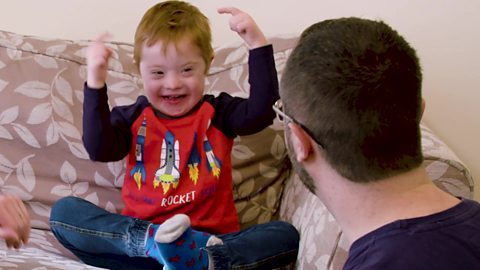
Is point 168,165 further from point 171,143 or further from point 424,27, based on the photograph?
point 424,27

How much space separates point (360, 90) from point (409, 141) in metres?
0.11

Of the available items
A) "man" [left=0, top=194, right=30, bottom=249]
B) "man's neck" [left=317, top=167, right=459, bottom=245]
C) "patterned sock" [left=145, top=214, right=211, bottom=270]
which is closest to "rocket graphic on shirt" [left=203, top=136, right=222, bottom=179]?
"patterned sock" [left=145, top=214, right=211, bottom=270]

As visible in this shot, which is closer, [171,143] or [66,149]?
[171,143]

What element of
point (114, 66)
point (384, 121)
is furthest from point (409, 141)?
point (114, 66)

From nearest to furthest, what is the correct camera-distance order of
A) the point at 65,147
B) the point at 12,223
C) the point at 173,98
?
the point at 12,223
the point at 173,98
the point at 65,147

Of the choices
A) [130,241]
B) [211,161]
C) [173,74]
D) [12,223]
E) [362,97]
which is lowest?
[130,241]

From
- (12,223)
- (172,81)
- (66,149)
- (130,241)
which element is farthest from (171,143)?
(12,223)

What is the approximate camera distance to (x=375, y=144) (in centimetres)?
95

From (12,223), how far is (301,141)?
0.52 m

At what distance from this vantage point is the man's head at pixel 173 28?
5.19ft

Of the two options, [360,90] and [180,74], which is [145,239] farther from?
[360,90]

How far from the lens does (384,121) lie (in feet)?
3.06

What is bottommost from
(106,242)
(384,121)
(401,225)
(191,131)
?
(106,242)

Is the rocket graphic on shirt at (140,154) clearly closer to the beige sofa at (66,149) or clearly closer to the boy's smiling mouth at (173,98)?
the boy's smiling mouth at (173,98)
